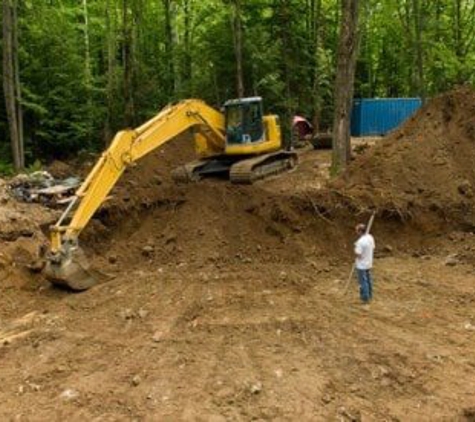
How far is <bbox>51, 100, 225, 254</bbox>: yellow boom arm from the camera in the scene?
13016 millimetres

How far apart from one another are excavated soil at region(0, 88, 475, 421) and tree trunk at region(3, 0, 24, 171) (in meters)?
7.02

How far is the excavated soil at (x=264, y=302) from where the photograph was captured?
8797 millimetres

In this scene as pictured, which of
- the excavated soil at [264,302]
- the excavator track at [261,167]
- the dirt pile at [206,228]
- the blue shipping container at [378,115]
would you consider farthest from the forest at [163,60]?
the dirt pile at [206,228]

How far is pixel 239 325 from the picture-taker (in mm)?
10984

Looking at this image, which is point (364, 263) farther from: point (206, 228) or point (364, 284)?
point (206, 228)

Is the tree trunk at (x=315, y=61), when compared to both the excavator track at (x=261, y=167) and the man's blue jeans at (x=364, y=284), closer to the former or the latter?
the excavator track at (x=261, y=167)

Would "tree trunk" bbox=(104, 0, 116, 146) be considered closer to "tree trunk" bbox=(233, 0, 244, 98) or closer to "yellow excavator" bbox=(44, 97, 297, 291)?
"tree trunk" bbox=(233, 0, 244, 98)

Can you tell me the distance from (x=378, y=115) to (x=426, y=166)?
1875cm

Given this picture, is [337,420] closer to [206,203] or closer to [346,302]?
[346,302]

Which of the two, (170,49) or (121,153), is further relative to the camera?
(170,49)

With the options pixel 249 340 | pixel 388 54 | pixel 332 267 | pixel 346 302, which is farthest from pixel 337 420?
pixel 388 54

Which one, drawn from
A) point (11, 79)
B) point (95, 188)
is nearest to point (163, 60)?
point (11, 79)

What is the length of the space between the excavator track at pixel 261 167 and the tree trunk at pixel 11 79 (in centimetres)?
956

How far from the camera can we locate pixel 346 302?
12156mm
